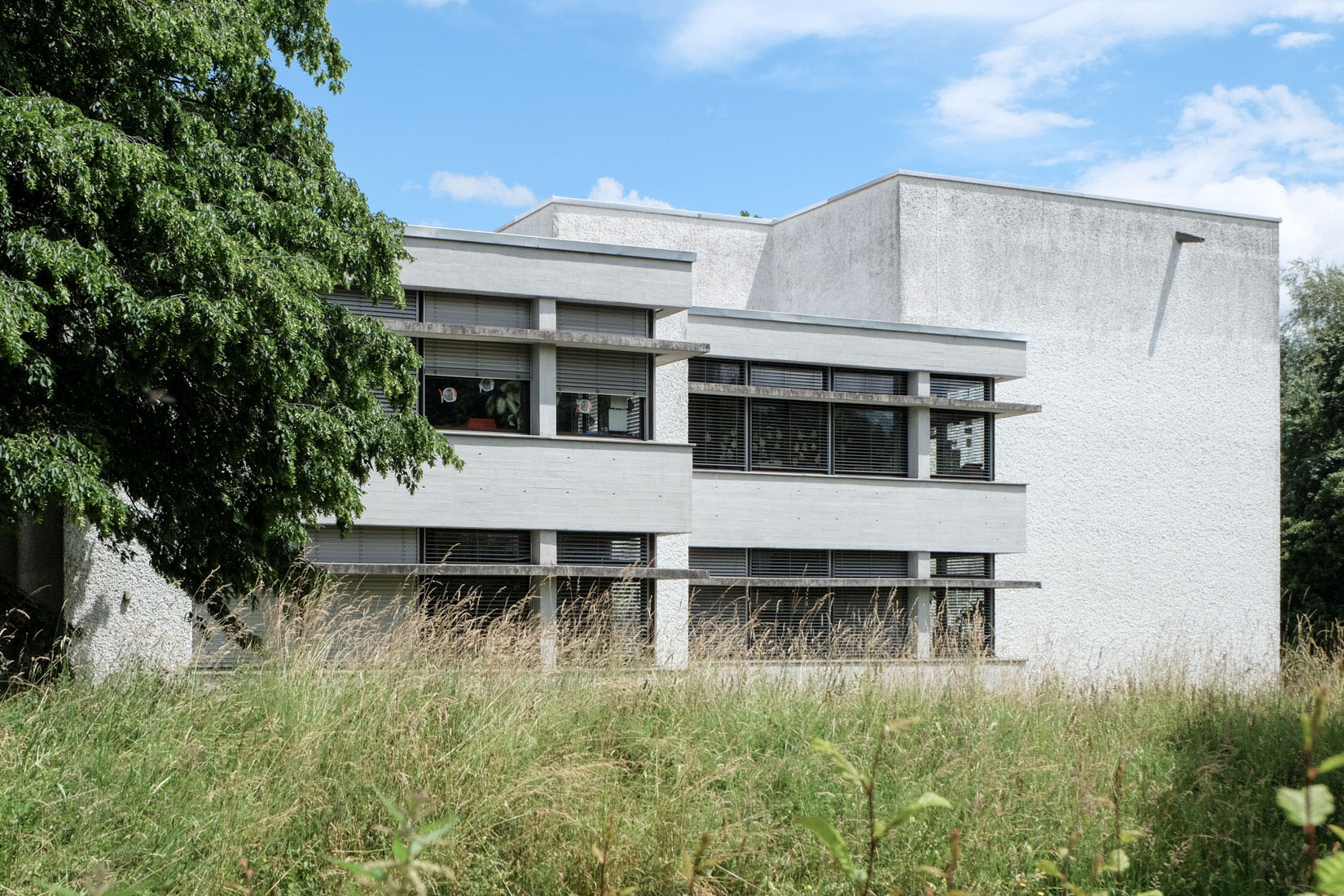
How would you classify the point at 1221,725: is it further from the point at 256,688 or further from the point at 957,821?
the point at 256,688

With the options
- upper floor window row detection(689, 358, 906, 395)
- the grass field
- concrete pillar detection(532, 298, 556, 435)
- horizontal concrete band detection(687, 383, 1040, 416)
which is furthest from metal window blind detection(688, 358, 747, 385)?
the grass field

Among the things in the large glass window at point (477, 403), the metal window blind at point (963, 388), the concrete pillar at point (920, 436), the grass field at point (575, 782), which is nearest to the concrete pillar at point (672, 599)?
the large glass window at point (477, 403)

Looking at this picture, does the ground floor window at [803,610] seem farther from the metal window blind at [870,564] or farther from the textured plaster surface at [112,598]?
the textured plaster surface at [112,598]

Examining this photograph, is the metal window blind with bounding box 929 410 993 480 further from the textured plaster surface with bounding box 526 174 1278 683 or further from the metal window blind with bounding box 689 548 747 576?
the metal window blind with bounding box 689 548 747 576

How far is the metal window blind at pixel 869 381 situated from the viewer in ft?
67.7

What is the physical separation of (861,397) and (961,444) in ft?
8.08

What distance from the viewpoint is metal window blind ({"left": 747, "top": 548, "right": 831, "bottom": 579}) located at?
19797 millimetres

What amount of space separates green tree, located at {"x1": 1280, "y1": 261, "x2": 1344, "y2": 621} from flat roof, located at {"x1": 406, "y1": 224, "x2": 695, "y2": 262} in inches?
891

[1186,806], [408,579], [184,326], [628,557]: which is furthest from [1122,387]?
[184,326]

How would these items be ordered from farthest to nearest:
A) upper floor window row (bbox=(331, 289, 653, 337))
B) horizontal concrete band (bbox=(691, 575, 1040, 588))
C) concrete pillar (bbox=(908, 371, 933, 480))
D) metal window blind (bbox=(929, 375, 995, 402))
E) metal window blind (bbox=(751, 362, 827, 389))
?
metal window blind (bbox=(929, 375, 995, 402)), concrete pillar (bbox=(908, 371, 933, 480)), metal window blind (bbox=(751, 362, 827, 389)), horizontal concrete band (bbox=(691, 575, 1040, 588)), upper floor window row (bbox=(331, 289, 653, 337))

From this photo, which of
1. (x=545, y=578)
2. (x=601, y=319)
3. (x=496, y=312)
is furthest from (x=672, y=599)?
(x=496, y=312)

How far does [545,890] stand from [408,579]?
10.6 m

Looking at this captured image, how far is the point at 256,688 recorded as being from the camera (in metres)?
7.88

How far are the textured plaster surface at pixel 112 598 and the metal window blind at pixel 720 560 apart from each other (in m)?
7.62
